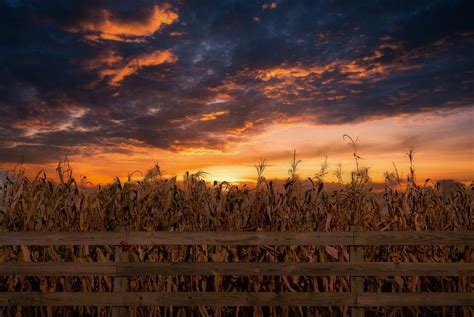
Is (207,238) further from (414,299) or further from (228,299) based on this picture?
(414,299)

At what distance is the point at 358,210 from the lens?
9.64 m

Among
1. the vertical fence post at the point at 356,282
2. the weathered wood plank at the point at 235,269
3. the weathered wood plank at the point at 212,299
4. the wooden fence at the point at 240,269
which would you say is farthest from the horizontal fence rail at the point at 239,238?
the weathered wood plank at the point at 212,299

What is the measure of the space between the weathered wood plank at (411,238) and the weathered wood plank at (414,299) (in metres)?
0.78

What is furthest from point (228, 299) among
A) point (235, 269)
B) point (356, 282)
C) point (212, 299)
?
point (356, 282)

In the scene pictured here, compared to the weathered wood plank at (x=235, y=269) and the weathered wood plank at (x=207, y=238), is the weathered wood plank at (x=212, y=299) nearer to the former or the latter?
the weathered wood plank at (x=235, y=269)

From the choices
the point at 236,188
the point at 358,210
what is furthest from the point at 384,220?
the point at 236,188

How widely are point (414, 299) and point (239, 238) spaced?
2.77 metres

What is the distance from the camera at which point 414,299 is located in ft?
27.6

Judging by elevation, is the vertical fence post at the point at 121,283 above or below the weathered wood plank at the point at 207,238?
below

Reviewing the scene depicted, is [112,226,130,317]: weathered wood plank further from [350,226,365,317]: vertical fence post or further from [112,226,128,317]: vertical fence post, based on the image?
[350,226,365,317]: vertical fence post

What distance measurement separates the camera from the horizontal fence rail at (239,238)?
8.16 m

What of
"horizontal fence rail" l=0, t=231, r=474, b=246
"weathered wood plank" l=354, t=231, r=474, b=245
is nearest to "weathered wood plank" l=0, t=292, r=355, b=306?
"horizontal fence rail" l=0, t=231, r=474, b=246

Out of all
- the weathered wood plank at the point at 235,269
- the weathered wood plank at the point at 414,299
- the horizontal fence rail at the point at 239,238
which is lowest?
the weathered wood plank at the point at 414,299

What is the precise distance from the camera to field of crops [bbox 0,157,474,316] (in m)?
8.91
